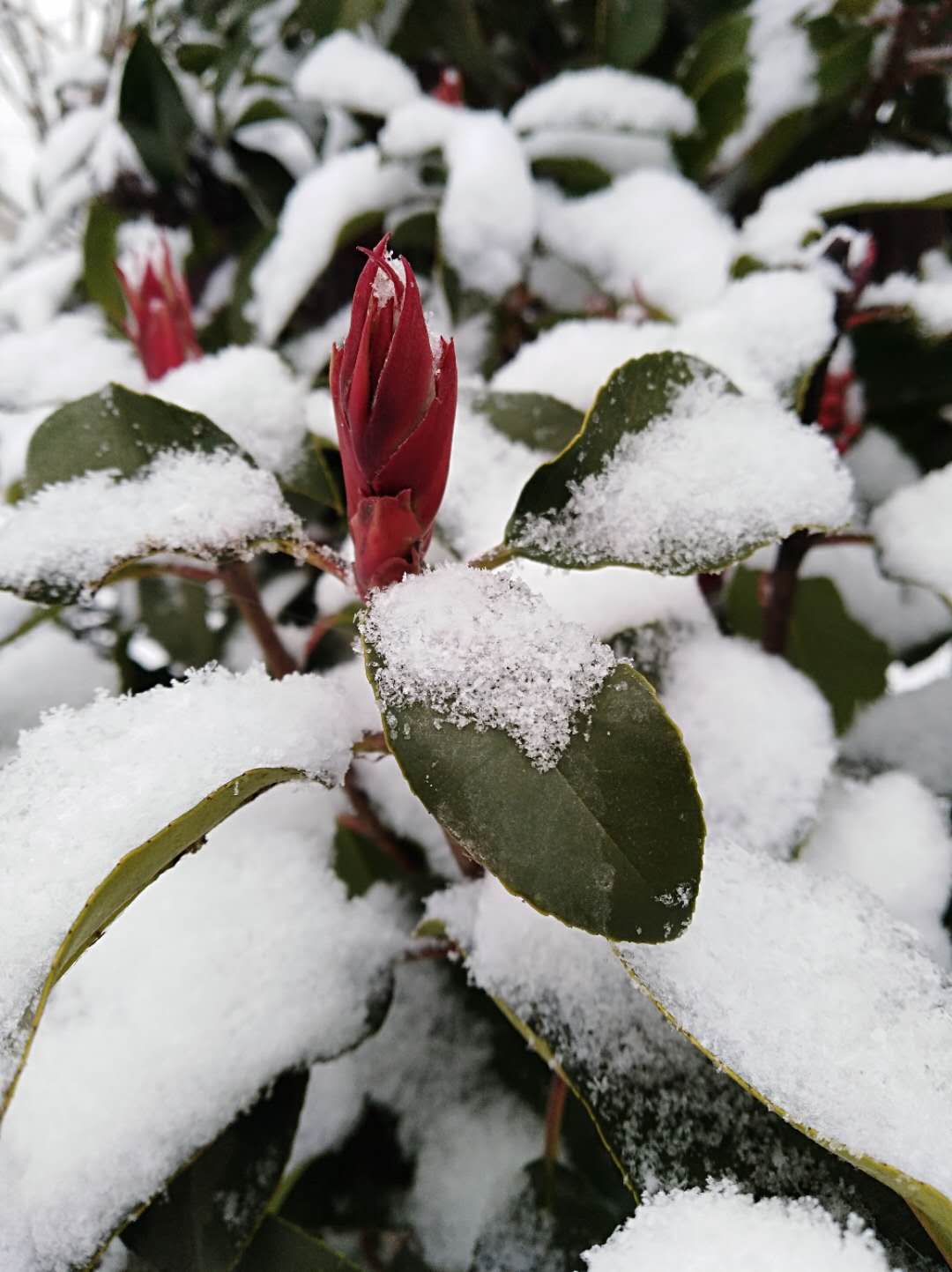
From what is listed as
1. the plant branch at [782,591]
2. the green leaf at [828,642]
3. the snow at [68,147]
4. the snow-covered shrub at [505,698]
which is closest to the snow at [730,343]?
the snow-covered shrub at [505,698]

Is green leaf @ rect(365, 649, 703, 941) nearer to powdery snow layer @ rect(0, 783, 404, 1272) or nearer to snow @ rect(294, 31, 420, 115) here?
powdery snow layer @ rect(0, 783, 404, 1272)

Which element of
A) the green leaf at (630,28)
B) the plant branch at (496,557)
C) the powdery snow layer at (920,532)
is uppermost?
the green leaf at (630,28)

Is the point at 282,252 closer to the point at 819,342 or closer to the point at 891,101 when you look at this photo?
the point at 819,342

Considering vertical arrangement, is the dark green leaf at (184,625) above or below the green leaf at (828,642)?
above

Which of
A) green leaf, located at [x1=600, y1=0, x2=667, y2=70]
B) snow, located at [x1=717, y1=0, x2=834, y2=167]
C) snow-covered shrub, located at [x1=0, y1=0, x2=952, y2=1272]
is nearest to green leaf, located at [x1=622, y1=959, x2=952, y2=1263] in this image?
Result: snow-covered shrub, located at [x1=0, y1=0, x2=952, y2=1272]

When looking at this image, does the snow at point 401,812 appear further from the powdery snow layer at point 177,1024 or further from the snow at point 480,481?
the snow at point 480,481

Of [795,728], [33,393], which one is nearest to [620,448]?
[795,728]

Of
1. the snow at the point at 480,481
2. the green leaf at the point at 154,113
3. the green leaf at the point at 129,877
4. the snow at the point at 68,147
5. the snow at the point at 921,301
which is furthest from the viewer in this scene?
the snow at the point at 68,147

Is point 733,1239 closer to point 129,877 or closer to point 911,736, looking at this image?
point 129,877
